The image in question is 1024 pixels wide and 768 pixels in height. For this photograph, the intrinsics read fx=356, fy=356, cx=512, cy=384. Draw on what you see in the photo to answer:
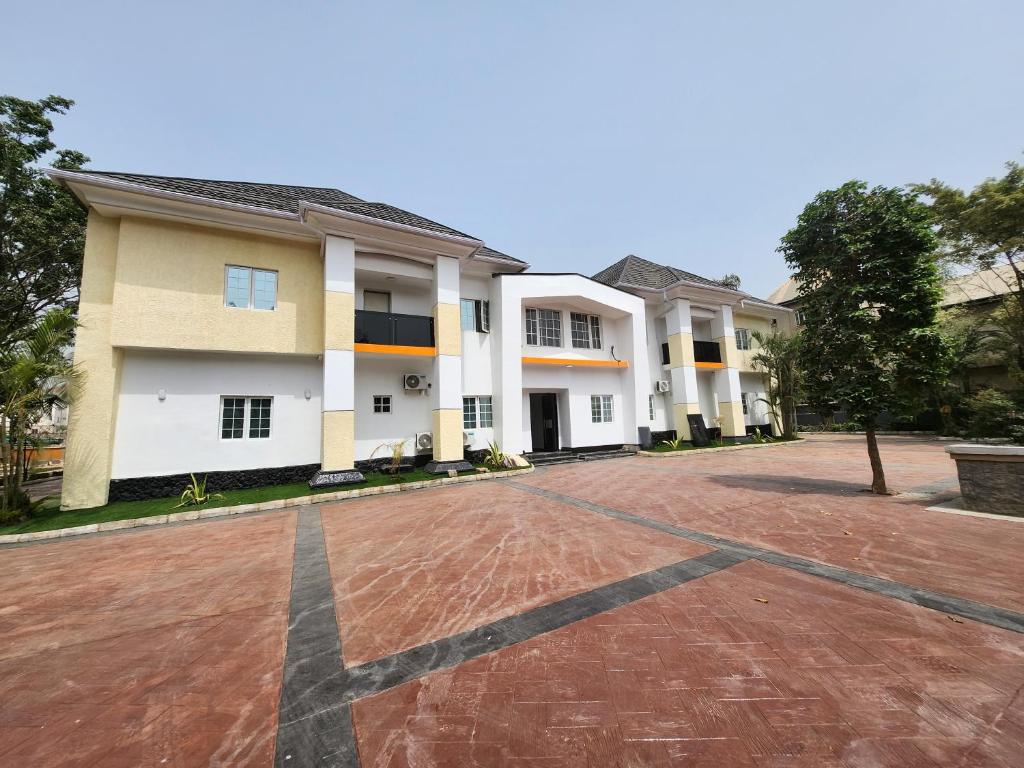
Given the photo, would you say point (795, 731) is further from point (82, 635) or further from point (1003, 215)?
point (1003, 215)

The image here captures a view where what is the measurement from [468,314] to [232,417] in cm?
723

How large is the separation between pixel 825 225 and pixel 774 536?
20.4 feet

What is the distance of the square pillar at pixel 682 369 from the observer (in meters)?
15.5

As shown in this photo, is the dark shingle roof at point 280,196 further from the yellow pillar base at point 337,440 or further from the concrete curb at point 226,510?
the concrete curb at point 226,510

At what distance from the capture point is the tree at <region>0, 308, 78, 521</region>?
21.9ft

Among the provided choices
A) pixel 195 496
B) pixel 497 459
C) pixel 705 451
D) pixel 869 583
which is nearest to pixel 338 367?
pixel 195 496

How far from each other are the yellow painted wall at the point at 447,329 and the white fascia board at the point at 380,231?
1702 millimetres

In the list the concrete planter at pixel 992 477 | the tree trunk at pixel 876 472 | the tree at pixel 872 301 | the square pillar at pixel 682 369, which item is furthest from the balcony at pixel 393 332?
the square pillar at pixel 682 369

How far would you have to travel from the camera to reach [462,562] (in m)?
4.20


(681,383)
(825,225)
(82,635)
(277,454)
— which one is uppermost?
(825,225)

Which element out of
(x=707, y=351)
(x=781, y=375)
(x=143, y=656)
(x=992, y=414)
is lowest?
(x=143, y=656)

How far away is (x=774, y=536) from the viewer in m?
4.62

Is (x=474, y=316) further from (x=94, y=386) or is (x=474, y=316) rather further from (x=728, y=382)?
(x=728, y=382)

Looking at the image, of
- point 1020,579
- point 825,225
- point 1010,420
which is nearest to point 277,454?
point 1020,579
